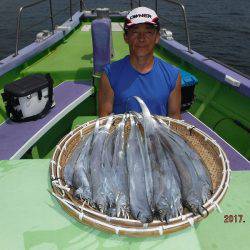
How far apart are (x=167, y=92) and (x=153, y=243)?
6.96 ft

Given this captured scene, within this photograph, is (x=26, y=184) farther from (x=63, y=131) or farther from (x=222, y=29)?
(x=222, y=29)

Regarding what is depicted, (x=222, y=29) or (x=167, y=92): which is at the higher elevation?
(x=167, y=92)

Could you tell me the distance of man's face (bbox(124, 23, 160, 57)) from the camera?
128 inches

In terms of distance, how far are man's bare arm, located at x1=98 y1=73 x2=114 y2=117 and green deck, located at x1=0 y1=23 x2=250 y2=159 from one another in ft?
6.85

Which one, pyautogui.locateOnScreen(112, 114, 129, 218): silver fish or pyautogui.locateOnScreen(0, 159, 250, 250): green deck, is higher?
pyautogui.locateOnScreen(112, 114, 129, 218): silver fish

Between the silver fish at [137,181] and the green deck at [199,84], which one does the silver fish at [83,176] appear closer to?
the silver fish at [137,181]

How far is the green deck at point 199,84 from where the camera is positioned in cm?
513

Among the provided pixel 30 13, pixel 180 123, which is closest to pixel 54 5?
pixel 30 13

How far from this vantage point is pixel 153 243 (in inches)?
77.1

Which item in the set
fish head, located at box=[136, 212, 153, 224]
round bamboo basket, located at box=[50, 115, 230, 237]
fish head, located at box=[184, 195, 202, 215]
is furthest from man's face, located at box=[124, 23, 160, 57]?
fish head, located at box=[136, 212, 153, 224]

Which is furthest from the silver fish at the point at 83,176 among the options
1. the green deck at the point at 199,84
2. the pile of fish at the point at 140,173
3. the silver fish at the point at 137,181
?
the green deck at the point at 199,84

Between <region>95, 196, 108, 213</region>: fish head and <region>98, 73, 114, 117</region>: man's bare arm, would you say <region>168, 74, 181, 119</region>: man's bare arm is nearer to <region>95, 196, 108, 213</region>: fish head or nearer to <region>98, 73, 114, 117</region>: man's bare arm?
<region>98, 73, 114, 117</region>: man's bare arm

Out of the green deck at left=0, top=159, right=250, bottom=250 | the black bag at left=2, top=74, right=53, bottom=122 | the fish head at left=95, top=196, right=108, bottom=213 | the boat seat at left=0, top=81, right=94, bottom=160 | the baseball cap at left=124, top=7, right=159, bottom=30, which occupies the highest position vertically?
the baseball cap at left=124, top=7, right=159, bottom=30

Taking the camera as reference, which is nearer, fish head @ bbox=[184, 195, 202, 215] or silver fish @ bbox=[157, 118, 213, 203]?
fish head @ bbox=[184, 195, 202, 215]
